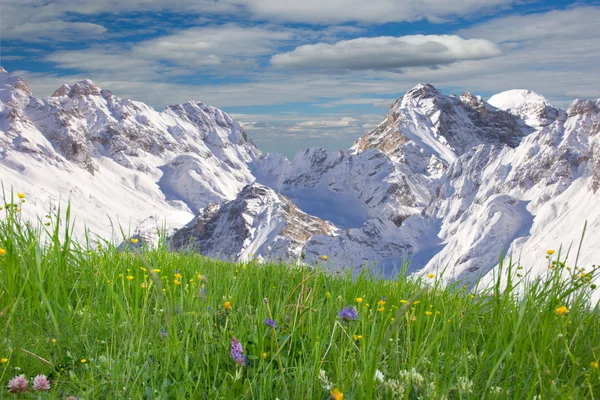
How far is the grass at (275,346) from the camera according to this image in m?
3.24

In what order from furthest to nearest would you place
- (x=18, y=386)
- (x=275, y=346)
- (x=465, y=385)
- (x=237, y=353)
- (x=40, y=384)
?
(x=275, y=346)
(x=237, y=353)
(x=465, y=385)
(x=40, y=384)
(x=18, y=386)

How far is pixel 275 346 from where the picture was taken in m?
3.85

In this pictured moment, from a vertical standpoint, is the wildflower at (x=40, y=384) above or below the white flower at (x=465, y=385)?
below

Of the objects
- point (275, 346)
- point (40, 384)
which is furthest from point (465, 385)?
point (40, 384)

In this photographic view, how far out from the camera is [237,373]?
3.24m

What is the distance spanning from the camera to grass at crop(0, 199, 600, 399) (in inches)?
128

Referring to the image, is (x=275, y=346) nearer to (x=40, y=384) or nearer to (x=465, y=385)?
(x=465, y=385)

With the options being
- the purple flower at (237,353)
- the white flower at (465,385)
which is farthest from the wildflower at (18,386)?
the white flower at (465,385)

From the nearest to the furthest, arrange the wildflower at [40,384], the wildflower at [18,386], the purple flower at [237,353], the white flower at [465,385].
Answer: the wildflower at [18,386] → the wildflower at [40,384] → the white flower at [465,385] → the purple flower at [237,353]

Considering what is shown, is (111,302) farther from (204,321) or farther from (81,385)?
(81,385)

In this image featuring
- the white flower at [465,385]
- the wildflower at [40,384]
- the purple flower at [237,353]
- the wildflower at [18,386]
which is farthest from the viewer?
the purple flower at [237,353]

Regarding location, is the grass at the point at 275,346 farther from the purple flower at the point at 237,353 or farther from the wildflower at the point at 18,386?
the wildflower at the point at 18,386

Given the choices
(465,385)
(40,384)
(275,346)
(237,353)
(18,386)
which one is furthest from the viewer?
(275,346)

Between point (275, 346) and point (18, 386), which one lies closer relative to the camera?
point (18, 386)
